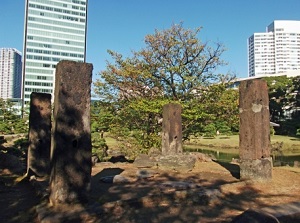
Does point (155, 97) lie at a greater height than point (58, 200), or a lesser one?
greater

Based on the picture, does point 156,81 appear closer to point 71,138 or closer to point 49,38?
point 71,138

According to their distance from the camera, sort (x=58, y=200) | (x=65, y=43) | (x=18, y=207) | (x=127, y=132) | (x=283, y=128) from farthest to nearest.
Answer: (x=65, y=43) < (x=283, y=128) < (x=127, y=132) < (x=18, y=207) < (x=58, y=200)

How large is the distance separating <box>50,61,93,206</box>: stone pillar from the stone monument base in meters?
4.96

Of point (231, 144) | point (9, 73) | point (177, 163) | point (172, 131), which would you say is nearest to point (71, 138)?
point (177, 163)

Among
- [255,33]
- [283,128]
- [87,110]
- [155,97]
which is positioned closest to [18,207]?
[87,110]

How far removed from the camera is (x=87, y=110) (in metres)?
6.29

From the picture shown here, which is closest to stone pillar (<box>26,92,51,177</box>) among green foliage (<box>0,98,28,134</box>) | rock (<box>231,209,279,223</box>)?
rock (<box>231,209,279,223</box>)

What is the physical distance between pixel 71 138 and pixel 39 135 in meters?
4.24

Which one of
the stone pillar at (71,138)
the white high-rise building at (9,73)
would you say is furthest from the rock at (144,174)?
the white high-rise building at (9,73)

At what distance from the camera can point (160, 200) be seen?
6.29m

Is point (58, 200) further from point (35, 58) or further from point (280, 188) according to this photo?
point (35, 58)

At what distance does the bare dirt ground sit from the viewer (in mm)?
5298

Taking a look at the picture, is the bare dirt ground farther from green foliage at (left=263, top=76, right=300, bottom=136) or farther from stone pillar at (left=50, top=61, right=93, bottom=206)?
green foliage at (left=263, top=76, right=300, bottom=136)

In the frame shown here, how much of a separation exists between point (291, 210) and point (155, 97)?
36.1 feet
